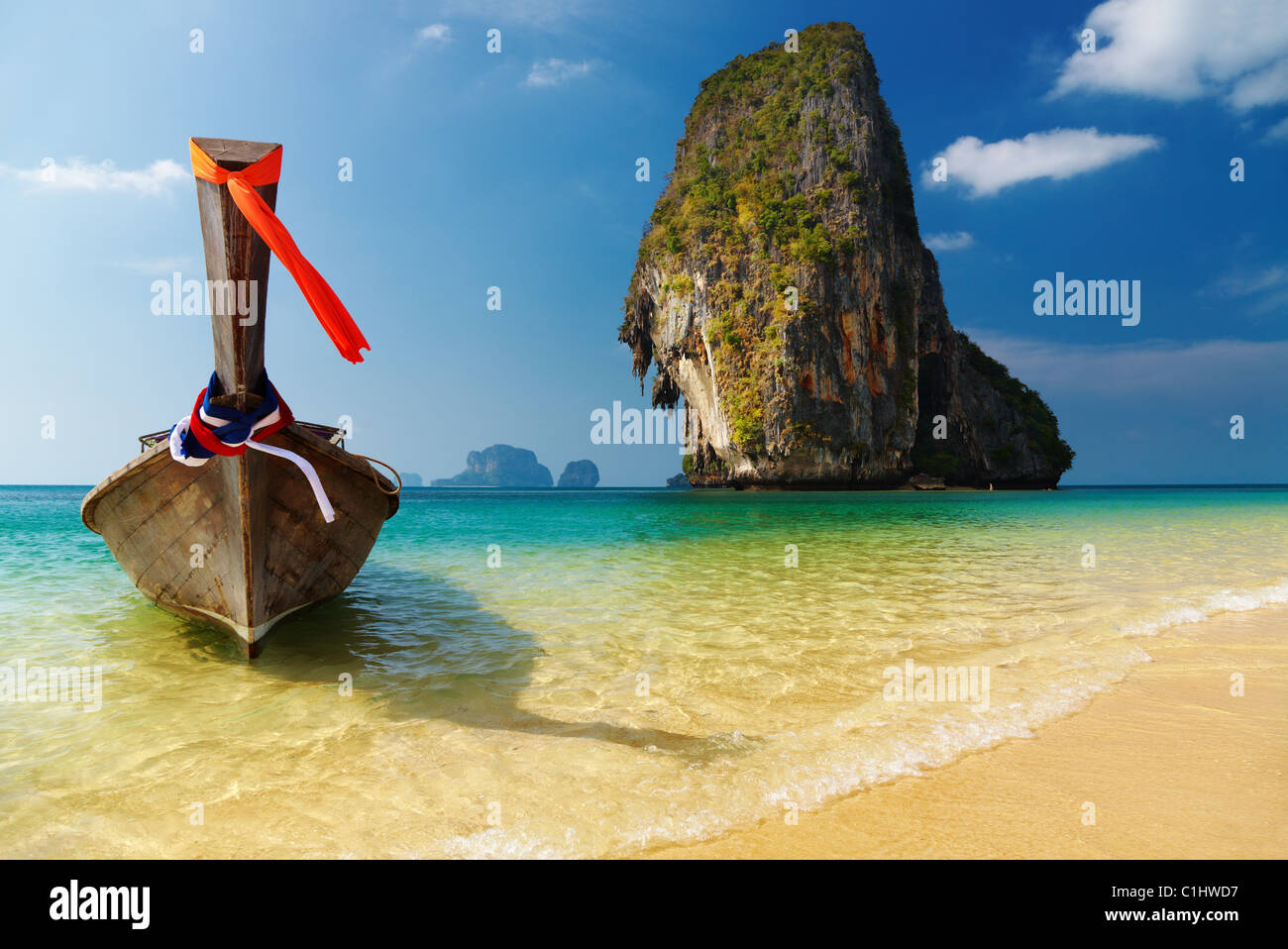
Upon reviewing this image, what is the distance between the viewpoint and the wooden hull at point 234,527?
4781mm

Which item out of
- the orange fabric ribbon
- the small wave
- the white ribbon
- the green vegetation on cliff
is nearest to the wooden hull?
the white ribbon

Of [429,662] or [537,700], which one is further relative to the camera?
[429,662]

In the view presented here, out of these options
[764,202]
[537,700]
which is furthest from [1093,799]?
[764,202]

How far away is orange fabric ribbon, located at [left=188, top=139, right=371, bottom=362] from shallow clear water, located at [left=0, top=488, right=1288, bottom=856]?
218cm

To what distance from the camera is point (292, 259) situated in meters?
2.94

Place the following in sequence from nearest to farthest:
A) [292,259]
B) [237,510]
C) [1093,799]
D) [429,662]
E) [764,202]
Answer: [1093,799] < [292,259] < [237,510] < [429,662] < [764,202]

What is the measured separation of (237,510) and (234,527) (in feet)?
0.60

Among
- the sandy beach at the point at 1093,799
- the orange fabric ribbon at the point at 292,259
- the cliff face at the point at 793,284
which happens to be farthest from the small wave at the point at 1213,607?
the cliff face at the point at 793,284

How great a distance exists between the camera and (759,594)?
7844 millimetres

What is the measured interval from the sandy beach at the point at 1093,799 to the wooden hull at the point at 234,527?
4147mm

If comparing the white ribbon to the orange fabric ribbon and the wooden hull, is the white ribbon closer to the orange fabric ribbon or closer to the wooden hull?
the wooden hull

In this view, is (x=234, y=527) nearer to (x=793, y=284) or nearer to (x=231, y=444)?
(x=231, y=444)

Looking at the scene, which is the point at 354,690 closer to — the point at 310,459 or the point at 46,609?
the point at 310,459

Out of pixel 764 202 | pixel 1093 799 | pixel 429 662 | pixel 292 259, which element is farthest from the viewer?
pixel 764 202
